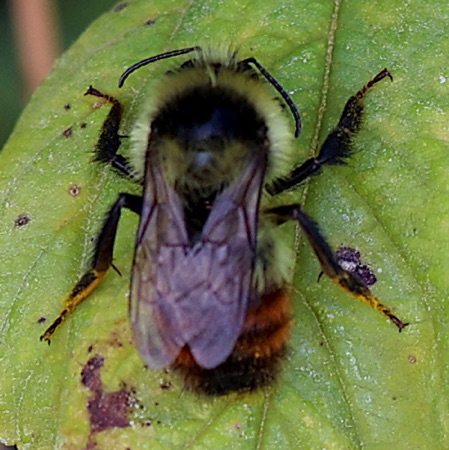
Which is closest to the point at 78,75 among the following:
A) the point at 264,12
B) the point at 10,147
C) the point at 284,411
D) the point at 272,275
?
the point at 10,147

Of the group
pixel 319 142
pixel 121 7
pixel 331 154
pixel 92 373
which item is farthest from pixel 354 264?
pixel 121 7

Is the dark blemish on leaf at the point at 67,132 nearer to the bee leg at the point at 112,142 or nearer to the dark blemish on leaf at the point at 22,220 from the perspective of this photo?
the bee leg at the point at 112,142

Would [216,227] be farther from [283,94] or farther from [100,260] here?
[283,94]

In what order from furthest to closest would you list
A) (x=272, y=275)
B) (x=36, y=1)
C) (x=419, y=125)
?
(x=36, y=1) < (x=419, y=125) < (x=272, y=275)

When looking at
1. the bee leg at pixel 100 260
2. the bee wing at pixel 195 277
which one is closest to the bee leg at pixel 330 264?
the bee wing at pixel 195 277

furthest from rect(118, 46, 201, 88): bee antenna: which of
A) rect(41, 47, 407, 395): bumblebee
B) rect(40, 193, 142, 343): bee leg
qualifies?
rect(40, 193, 142, 343): bee leg

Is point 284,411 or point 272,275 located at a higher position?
point 272,275

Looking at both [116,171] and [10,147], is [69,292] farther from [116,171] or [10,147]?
[10,147]
